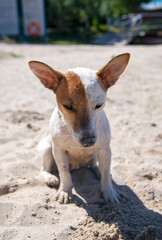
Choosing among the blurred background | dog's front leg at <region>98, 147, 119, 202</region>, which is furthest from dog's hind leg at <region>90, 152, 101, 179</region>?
the blurred background

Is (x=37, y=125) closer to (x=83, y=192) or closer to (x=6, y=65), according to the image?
(x=83, y=192)

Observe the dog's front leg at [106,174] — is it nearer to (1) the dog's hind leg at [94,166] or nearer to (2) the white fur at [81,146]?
(2) the white fur at [81,146]

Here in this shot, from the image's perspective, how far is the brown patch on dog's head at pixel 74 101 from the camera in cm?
230

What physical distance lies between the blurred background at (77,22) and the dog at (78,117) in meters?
14.4

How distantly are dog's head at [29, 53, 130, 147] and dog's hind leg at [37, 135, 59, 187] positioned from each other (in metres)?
0.88

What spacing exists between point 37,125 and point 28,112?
1.89ft

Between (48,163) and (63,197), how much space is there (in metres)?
0.59

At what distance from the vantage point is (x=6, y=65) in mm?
9117

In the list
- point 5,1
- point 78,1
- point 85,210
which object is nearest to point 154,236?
point 85,210

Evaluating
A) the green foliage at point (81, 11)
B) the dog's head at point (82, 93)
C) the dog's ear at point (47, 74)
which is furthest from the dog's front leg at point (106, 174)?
the green foliage at point (81, 11)

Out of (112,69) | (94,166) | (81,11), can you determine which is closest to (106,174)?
(94,166)

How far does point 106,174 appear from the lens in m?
2.92

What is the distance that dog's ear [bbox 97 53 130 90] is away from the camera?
99.4 inches

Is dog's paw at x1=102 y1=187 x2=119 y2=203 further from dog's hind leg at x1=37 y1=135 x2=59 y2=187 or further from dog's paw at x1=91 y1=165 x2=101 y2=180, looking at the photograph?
dog's hind leg at x1=37 y1=135 x2=59 y2=187
